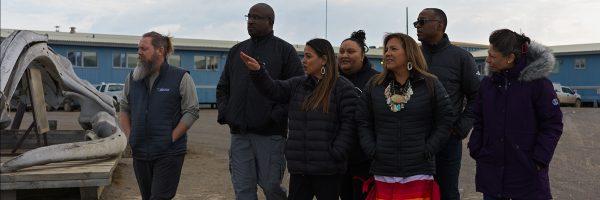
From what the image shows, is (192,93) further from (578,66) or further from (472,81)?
(578,66)

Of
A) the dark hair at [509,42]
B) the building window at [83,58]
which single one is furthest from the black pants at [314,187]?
the building window at [83,58]

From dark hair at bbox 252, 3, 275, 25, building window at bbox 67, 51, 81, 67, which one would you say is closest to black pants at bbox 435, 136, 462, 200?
dark hair at bbox 252, 3, 275, 25

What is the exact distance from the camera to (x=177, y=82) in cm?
488

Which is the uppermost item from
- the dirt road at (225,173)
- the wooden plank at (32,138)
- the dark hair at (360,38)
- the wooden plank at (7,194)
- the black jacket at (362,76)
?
the dark hair at (360,38)

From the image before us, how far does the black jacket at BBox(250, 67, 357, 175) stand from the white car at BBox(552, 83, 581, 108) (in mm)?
30213

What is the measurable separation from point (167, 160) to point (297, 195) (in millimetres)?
1088

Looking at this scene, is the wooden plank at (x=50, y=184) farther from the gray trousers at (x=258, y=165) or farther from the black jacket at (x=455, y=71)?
the black jacket at (x=455, y=71)

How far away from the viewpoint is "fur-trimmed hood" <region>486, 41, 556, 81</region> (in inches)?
156

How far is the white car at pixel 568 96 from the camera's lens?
3197 cm

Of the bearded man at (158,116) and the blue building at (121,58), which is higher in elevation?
the blue building at (121,58)

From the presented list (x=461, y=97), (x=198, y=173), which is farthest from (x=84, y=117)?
(x=461, y=97)

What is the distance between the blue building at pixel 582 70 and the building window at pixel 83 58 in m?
20.6

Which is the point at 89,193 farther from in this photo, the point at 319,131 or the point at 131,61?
the point at 131,61

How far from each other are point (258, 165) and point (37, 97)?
3.63m
